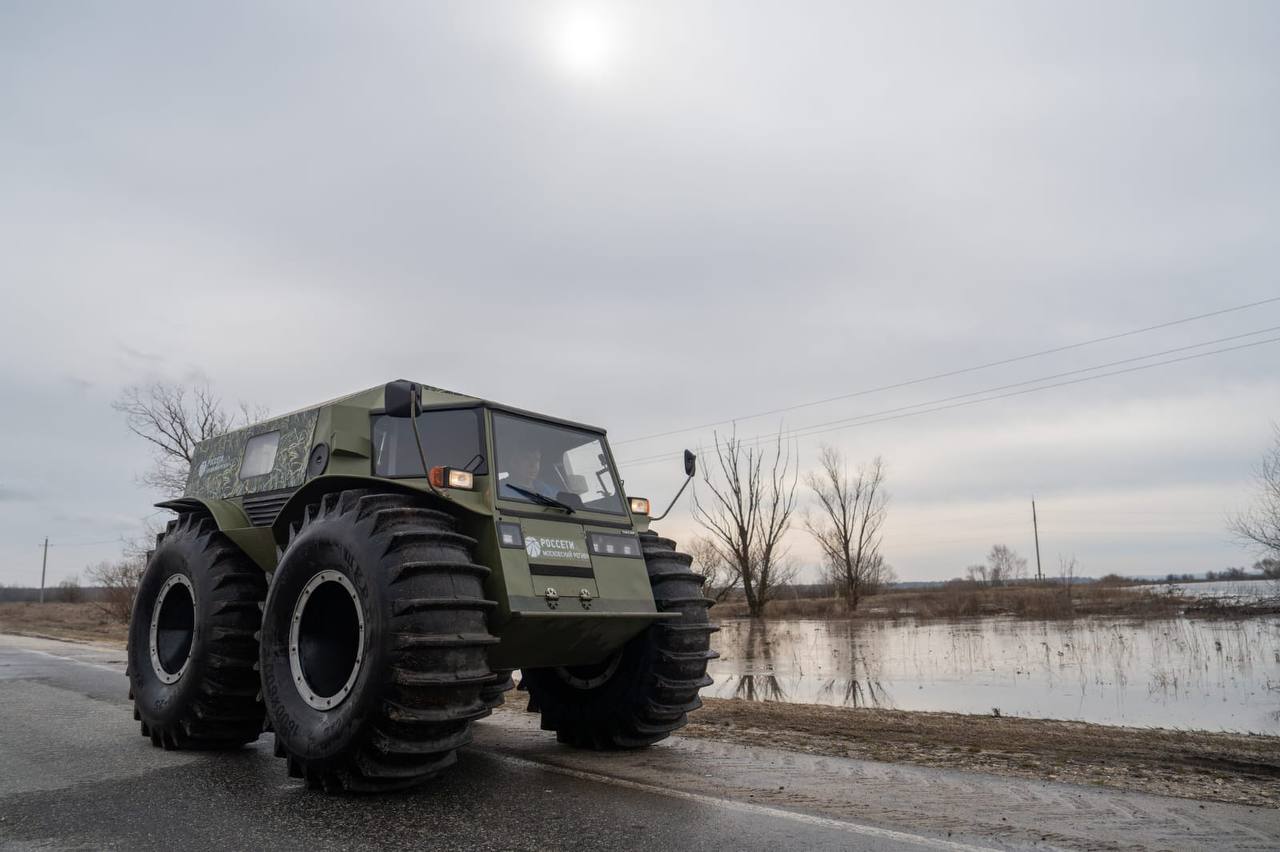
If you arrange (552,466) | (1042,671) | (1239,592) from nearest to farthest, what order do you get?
(552,466) < (1042,671) < (1239,592)

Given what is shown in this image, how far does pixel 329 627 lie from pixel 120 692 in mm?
7112

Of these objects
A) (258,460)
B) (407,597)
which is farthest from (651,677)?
(258,460)

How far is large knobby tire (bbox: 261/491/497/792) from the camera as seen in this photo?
186 inches

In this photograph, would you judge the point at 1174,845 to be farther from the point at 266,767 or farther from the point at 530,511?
the point at 266,767

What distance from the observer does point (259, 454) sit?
7.95 metres

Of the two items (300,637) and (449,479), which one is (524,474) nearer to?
(449,479)

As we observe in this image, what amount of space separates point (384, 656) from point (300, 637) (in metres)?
1.26

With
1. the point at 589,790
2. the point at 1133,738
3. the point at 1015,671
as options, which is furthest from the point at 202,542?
the point at 1015,671

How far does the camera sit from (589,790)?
5.34 meters

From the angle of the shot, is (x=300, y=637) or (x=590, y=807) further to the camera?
(x=300, y=637)

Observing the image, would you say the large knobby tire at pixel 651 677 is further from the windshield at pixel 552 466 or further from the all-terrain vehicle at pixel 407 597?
the windshield at pixel 552 466

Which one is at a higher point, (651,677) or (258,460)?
(258,460)

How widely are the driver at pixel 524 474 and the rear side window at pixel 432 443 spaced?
26cm

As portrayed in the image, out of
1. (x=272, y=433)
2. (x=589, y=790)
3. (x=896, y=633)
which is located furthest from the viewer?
(x=896, y=633)
